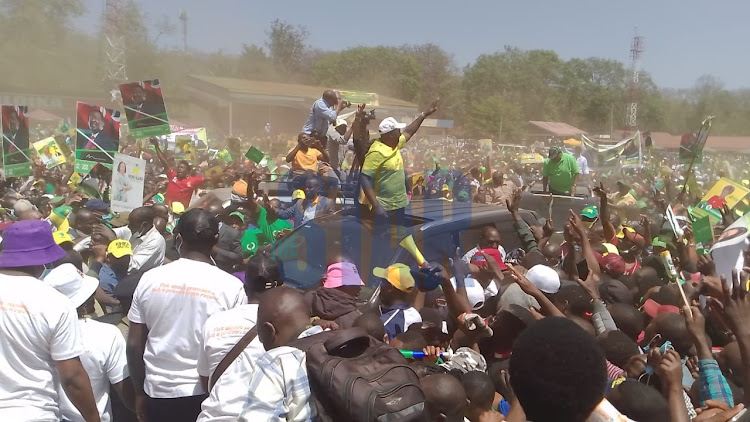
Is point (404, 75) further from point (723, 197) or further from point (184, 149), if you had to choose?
point (723, 197)

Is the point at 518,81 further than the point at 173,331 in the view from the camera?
Yes

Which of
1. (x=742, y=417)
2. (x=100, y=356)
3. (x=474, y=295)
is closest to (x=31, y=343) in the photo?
(x=100, y=356)

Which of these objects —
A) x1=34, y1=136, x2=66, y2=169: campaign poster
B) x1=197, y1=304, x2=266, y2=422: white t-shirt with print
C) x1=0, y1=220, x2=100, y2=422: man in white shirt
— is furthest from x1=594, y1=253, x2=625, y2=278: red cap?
x1=34, y1=136, x2=66, y2=169: campaign poster

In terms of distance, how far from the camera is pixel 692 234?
516 cm

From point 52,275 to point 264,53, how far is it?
56.2m

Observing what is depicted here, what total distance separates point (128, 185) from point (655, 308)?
Result: 614 cm

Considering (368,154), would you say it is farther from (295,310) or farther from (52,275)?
(295,310)

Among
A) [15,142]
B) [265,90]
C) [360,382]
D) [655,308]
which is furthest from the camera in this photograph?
[265,90]

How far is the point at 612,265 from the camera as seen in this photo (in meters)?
5.18

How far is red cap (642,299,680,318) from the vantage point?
13.2 feet

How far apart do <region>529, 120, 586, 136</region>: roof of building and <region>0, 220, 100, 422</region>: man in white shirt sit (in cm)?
4907

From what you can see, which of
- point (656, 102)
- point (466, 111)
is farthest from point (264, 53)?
point (656, 102)

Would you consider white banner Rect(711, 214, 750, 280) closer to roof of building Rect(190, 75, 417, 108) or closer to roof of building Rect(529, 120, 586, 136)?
roof of building Rect(190, 75, 417, 108)

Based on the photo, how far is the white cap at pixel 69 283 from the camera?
11.0ft
